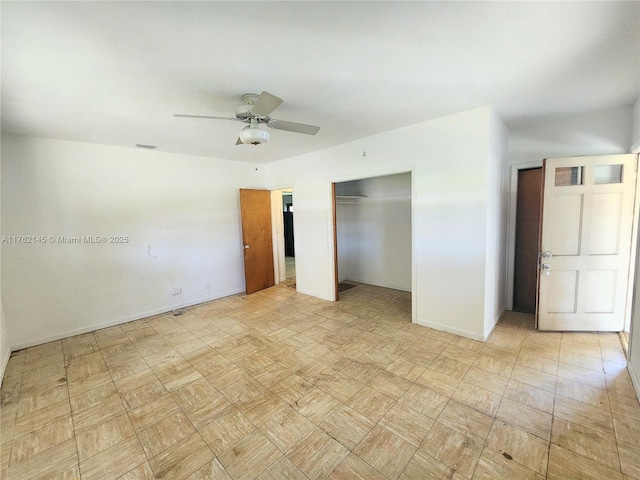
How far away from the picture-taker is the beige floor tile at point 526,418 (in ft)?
6.02

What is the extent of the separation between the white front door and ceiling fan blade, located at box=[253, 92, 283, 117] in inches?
127

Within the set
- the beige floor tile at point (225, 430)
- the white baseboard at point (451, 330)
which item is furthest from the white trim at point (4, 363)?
the white baseboard at point (451, 330)

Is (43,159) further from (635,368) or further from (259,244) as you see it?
(635,368)

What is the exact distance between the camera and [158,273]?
4.31m

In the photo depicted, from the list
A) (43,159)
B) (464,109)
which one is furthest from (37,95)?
(464,109)

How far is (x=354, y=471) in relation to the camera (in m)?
1.59

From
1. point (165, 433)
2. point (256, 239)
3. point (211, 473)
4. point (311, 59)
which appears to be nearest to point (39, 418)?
point (165, 433)

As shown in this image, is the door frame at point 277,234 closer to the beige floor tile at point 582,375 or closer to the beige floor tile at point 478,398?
the beige floor tile at point 478,398

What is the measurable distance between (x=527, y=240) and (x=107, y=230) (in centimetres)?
618

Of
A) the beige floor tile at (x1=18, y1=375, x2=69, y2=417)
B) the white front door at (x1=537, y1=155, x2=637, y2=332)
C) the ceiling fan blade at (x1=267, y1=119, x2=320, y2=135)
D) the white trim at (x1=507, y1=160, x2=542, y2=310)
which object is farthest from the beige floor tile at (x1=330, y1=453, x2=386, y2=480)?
the white trim at (x1=507, y1=160, x2=542, y2=310)

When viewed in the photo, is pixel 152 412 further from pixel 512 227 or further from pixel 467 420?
pixel 512 227

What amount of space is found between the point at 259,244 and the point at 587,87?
5.03m

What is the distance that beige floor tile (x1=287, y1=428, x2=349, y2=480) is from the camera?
63.2 inches

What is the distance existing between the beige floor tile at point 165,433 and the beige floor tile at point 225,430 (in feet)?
0.41
